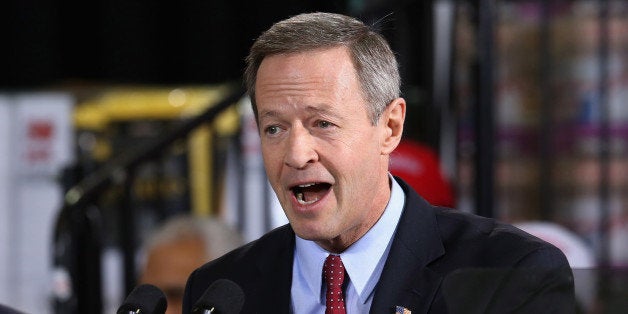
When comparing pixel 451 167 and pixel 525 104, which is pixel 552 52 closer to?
pixel 525 104

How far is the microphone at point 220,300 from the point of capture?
132cm

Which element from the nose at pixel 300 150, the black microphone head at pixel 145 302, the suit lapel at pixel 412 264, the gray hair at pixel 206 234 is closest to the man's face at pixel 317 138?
the nose at pixel 300 150

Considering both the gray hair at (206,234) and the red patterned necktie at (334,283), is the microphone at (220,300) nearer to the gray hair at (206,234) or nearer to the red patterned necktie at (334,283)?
the red patterned necktie at (334,283)

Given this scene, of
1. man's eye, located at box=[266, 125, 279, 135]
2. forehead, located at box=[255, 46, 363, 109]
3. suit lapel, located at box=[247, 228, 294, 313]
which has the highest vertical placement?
forehead, located at box=[255, 46, 363, 109]

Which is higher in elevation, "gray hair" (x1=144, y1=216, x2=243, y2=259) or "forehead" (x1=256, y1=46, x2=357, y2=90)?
"forehead" (x1=256, y1=46, x2=357, y2=90)

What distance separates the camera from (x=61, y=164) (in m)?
6.59

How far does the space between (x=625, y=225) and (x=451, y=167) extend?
0.66 metres

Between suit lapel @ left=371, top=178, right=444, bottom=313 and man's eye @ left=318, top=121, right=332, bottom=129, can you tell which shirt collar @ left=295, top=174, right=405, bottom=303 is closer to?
suit lapel @ left=371, top=178, right=444, bottom=313

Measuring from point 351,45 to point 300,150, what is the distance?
143mm

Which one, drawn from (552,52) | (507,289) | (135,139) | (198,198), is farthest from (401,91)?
(135,139)

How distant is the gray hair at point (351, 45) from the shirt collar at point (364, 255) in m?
0.18

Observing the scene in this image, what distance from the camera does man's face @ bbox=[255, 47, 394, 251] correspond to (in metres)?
1.48

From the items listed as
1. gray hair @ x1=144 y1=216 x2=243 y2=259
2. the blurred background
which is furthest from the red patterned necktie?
gray hair @ x1=144 y1=216 x2=243 y2=259

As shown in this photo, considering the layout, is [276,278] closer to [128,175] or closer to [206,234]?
[206,234]
